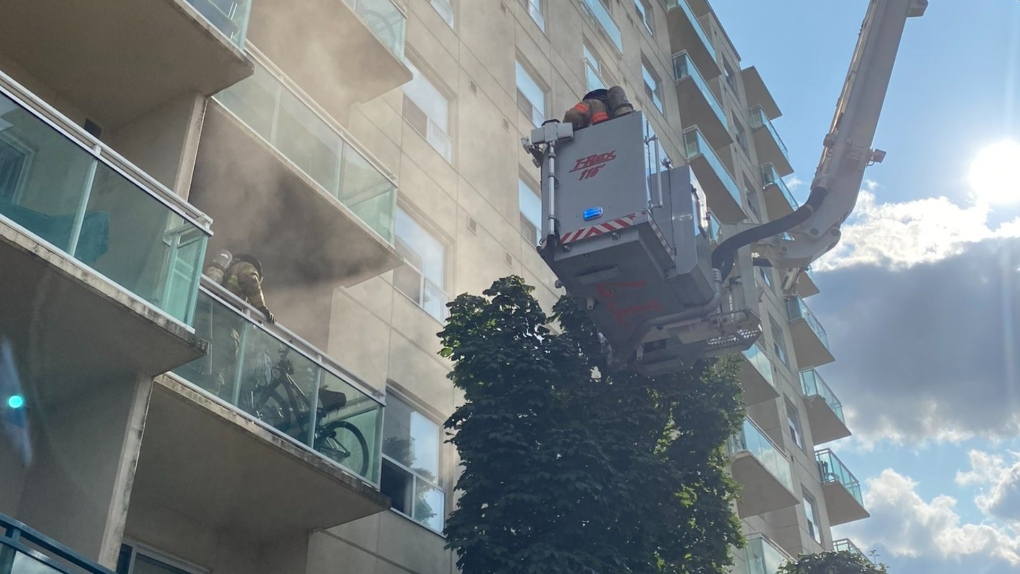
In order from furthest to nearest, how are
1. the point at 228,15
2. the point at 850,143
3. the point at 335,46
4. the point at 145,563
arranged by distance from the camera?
the point at 850,143 → the point at 335,46 → the point at 228,15 → the point at 145,563

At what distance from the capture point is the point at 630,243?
34.0 ft

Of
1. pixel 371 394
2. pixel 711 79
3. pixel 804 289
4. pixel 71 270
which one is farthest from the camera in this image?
pixel 804 289

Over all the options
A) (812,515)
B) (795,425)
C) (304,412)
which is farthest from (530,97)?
(812,515)

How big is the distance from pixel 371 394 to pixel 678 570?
3894mm

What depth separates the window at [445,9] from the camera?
58.6 feet

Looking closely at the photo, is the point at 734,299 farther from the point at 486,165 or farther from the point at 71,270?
the point at 71,270

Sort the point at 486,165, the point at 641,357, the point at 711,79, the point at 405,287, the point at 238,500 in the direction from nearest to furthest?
the point at 238,500 < the point at 641,357 < the point at 405,287 < the point at 486,165 < the point at 711,79

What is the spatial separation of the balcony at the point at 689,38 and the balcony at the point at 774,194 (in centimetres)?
425

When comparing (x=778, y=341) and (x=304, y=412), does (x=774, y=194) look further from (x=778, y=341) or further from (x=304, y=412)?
(x=304, y=412)

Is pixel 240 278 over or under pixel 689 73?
under

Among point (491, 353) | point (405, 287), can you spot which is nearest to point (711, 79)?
point (405, 287)

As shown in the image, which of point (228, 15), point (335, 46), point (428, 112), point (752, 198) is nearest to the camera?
point (228, 15)

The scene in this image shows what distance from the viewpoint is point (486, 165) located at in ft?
57.7

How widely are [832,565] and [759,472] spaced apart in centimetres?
466
